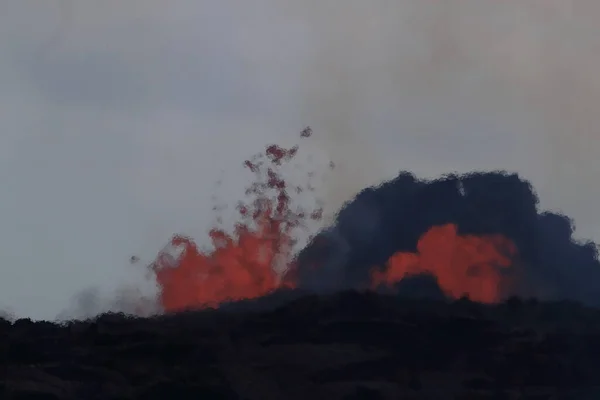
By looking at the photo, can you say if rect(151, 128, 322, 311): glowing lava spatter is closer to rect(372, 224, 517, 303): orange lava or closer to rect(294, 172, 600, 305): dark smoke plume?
rect(294, 172, 600, 305): dark smoke plume

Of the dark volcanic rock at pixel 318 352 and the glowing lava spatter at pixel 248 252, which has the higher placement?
the glowing lava spatter at pixel 248 252

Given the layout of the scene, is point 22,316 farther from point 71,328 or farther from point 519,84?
point 519,84

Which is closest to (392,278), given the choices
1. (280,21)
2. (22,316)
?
(280,21)

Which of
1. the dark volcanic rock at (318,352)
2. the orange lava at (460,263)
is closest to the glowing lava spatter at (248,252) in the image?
the dark volcanic rock at (318,352)

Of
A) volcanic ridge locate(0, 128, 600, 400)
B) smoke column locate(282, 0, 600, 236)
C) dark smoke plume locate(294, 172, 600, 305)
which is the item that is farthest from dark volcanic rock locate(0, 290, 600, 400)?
smoke column locate(282, 0, 600, 236)

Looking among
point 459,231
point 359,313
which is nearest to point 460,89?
point 459,231

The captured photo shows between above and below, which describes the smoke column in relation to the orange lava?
above

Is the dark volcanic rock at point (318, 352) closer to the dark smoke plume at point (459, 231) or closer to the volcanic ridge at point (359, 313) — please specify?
the volcanic ridge at point (359, 313)
